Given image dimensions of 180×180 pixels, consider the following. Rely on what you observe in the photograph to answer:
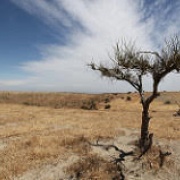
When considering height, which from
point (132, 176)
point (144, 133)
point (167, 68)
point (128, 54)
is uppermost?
point (128, 54)

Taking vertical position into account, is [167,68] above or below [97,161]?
above

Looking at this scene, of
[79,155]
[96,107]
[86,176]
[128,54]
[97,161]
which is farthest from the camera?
[96,107]

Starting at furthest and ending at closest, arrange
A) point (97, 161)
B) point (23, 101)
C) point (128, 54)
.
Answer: point (23, 101) < point (128, 54) < point (97, 161)

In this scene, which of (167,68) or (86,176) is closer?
(86,176)

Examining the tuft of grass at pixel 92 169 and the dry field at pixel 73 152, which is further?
the dry field at pixel 73 152

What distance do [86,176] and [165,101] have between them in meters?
39.6

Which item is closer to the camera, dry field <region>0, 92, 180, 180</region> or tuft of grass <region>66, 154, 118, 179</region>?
tuft of grass <region>66, 154, 118, 179</region>

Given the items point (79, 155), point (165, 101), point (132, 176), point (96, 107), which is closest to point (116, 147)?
point (79, 155)

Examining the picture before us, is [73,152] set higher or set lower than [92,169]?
higher

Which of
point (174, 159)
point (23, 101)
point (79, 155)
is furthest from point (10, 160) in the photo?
point (23, 101)

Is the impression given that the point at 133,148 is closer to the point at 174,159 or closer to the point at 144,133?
the point at 144,133

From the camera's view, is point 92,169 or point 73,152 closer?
point 92,169

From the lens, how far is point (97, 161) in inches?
525

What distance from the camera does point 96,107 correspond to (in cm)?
4712
